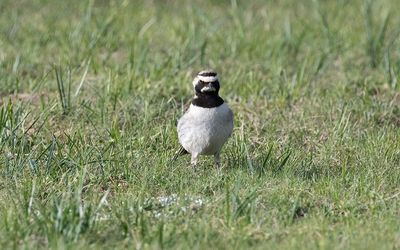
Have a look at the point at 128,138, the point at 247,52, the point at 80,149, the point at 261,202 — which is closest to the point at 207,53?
the point at 247,52

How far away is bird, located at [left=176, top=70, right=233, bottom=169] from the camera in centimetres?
661

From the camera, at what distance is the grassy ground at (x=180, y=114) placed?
5.42 m

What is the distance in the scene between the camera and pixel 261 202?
19.4 feet

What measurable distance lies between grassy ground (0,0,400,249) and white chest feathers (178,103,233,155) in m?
0.19

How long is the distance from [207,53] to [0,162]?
350cm

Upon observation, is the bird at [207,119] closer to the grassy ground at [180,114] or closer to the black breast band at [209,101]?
the black breast band at [209,101]

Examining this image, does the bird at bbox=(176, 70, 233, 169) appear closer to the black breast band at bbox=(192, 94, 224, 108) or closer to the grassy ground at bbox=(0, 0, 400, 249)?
the black breast band at bbox=(192, 94, 224, 108)

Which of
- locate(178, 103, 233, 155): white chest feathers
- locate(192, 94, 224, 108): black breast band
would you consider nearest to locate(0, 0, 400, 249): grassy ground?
locate(178, 103, 233, 155): white chest feathers

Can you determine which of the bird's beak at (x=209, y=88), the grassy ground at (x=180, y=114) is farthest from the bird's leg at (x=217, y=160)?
the bird's beak at (x=209, y=88)

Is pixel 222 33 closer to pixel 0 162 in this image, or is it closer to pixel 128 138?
pixel 128 138

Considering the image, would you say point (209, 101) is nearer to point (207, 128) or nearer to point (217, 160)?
point (207, 128)

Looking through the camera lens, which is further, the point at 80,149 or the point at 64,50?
the point at 64,50

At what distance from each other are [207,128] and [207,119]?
61 millimetres

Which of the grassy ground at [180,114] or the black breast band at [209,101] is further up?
the black breast band at [209,101]
